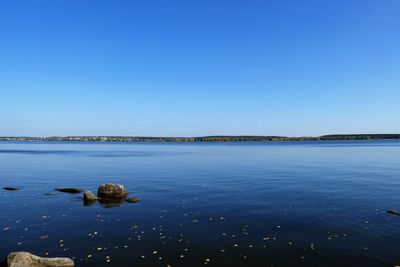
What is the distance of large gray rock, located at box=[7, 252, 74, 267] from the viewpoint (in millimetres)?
Result: 15445

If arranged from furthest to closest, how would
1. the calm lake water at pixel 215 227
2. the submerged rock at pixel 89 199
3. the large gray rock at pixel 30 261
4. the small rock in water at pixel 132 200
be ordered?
the small rock in water at pixel 132 200, the submerged rock at pixel 89 199, the calm lake water at pixel 215 227, the large gray rock at pixel 30 261

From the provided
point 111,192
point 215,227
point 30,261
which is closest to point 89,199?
point 111,192

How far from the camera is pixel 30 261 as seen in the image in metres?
15.7

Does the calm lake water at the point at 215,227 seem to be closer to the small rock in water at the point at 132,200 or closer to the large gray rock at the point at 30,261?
the small rock in water at the point at 132,200

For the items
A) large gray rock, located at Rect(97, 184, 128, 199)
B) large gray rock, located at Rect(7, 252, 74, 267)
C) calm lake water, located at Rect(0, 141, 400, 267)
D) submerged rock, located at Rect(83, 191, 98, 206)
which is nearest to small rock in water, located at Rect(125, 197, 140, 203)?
calm lake water, located at Rect(0, 141, 400, 267)

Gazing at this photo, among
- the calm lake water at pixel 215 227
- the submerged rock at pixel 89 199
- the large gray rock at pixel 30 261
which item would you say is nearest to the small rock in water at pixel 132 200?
the calm lake water at pixel 215 227

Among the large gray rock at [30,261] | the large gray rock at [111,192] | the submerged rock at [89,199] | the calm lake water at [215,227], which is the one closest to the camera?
the large gray rock at [30,261]

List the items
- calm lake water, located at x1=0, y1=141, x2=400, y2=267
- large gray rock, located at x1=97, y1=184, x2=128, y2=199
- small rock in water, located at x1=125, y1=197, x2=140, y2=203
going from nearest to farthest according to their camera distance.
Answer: calm lake water, located at x1=0, y1=141, x2=400, y2=267 → small rock in water, located at x1=125, y1=197, x2=140, y2=203 → large gray rock, located at x1=97, y1=184, x2=128, y2=199

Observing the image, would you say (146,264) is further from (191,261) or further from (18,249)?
(18,249)

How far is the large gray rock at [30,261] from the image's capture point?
50.7ft

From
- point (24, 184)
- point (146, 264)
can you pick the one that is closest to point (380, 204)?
point (146, 264)

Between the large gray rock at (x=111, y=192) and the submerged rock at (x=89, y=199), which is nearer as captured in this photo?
the submerged rock at (x=89, y=199)

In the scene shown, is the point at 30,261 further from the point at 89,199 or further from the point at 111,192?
the point at 111,192

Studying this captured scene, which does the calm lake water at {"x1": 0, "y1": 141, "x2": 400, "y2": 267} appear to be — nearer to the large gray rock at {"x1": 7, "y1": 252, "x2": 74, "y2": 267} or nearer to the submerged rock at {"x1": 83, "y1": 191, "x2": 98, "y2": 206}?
the submerged rock at {"x1": 83, "y1": 191, "x2": 98, "y2": 206}
